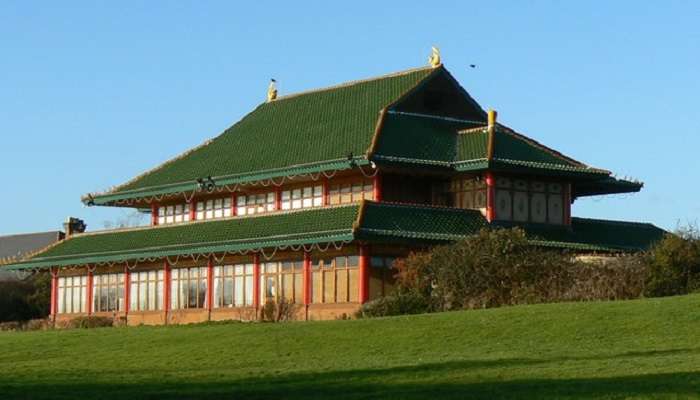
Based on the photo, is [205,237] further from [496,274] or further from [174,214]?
[496,274]

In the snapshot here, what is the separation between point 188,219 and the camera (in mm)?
68750

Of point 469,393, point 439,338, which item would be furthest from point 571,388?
point 439,338

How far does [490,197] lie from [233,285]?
11982 mm

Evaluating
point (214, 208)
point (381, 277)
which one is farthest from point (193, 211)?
point (381, 277)

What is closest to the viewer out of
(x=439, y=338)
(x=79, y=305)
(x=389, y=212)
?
(x=439, y=338)

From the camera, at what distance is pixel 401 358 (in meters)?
33.0

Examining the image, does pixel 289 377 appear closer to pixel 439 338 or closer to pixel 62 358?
pixel 439 338

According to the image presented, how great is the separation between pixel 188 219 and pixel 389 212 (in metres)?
16.1

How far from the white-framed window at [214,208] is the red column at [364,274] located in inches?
484

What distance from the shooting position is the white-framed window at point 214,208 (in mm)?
66312

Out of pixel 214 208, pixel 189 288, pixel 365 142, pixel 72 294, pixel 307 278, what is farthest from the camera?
pixel 72 294

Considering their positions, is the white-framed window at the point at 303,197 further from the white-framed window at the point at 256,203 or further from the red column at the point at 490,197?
the red column at the point at 490,197

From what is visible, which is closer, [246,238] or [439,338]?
[439,338]

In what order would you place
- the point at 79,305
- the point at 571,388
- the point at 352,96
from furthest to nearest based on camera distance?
the point at 79,305 → the point at 352,96 → the point at 571,388
